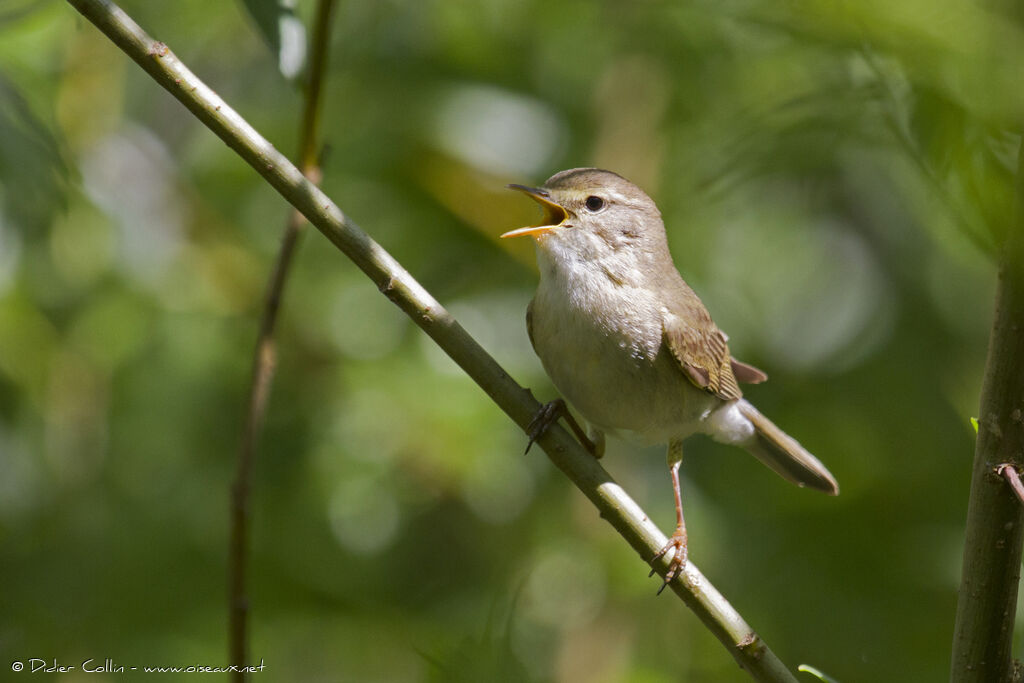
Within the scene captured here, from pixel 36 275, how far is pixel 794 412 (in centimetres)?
277

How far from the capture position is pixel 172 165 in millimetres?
3936

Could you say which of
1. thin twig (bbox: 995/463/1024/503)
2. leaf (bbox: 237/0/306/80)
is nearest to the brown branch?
thin twig (bbox: 995/463/1024/503)

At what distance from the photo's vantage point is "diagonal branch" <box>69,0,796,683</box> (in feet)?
5.62

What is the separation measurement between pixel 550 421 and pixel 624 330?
91 cm

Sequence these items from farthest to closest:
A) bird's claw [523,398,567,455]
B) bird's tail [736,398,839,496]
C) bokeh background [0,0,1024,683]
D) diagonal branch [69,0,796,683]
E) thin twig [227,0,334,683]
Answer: bird's tail [736,398,839,496] < bokeh background [0,0,1024,683] < thin twig [227,0,334,683] < bird's claw [523,398,567,455] < diagonal branch [69,0,796,683]

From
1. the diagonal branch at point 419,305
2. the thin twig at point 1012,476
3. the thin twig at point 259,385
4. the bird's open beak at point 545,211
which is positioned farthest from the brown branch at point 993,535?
the bird's open beak at point 545,211

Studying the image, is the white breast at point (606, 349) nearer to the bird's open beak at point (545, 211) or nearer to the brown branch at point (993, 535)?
the bird's open beak at point (545, 211)

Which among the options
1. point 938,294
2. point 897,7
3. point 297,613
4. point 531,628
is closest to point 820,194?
point 938,294

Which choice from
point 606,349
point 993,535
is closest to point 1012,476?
point 993,535

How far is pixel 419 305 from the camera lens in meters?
1.92

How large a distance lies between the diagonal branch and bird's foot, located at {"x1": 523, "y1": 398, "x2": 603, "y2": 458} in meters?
0.02

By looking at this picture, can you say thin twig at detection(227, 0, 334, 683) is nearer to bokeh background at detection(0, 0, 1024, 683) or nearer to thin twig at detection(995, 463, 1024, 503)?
bokeh background at detection(0, 0, 1024, 683)

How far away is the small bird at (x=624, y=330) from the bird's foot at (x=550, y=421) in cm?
17

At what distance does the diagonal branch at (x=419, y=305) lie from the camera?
5.62 ft
